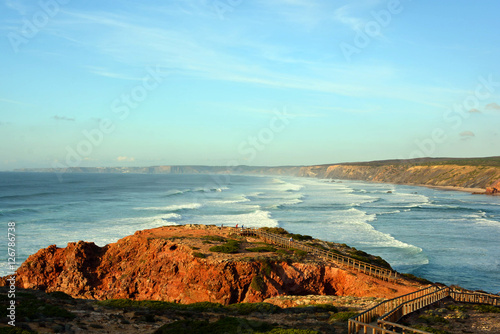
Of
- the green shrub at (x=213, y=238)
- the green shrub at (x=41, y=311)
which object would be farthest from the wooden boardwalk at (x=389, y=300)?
the green shrub at (x=41, y=311)

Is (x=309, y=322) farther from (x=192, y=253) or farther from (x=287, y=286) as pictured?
(x=192, y=253)

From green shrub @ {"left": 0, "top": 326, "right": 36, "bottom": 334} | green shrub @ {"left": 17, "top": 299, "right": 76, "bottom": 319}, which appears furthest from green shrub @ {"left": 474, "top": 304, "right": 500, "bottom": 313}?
green shrub @ {"left": 0, "top": 326, "right": 36, "bottom": 334}

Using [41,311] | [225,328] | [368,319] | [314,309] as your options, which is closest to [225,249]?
[314,309]

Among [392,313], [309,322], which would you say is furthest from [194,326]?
[392,313]

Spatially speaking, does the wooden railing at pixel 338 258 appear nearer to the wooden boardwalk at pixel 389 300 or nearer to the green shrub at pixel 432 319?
the wooden boardwalk at pixel 389 300

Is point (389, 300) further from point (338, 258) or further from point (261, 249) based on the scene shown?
point (261, 249)

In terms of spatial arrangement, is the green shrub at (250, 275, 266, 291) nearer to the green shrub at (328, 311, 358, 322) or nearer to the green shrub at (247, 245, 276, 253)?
the green shrub at (247, 245, 276, 253)

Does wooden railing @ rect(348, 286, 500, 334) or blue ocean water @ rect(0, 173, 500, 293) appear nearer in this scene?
wooden railing @ rect(348, 286, 500, 334)

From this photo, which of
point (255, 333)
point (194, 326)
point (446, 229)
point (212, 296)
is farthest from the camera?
point (446, 229)
